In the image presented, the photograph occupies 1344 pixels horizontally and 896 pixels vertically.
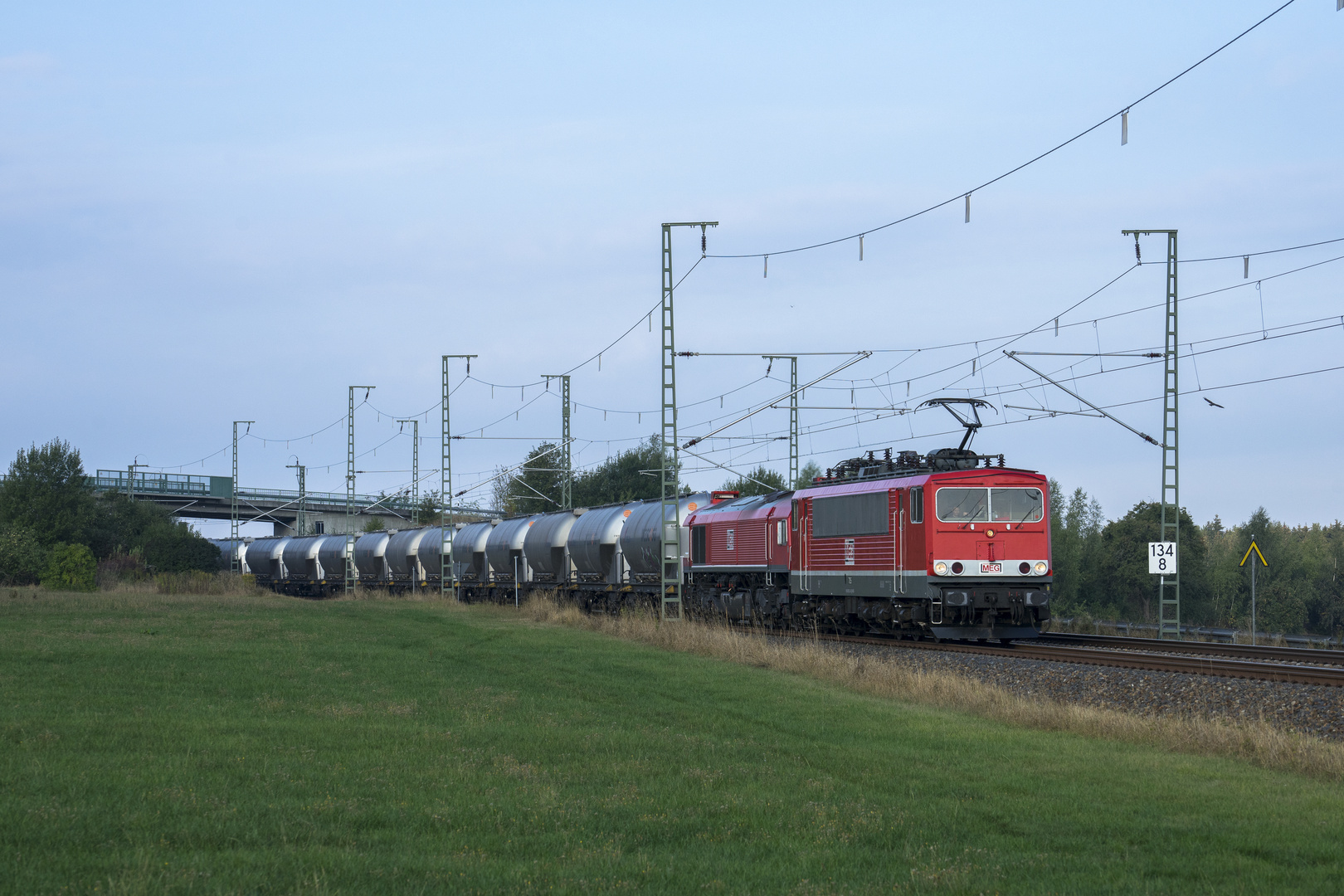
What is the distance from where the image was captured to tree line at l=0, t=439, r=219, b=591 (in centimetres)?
6225

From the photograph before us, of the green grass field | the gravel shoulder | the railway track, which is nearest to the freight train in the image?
the railway track

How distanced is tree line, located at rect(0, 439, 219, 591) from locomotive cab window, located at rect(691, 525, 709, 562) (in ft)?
113

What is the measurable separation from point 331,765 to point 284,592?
2894 inches

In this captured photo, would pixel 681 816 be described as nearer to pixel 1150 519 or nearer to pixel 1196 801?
pixel 1196 801

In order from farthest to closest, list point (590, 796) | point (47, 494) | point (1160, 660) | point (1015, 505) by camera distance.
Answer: point (47, 494) < point (1015, 505) < point (1160, 660) < point (590, 796)

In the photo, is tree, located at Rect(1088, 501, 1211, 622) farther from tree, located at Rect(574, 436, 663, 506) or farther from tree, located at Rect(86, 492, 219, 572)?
tree, located at Rect(86, 492, 219, 572)

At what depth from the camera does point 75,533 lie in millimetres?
73125

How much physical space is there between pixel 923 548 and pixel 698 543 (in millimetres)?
14606

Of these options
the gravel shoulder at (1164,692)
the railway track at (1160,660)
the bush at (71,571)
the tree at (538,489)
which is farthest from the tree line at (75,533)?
the gravel shoulder at (1164,692)

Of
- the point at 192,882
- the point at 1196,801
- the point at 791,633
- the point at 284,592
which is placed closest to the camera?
the point at 192,882

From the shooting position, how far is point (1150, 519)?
105 meters

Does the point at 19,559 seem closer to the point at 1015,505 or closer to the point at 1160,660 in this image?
the point at 1015,505

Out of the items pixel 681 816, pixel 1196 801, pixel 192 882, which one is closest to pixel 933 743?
pixel 1196 801

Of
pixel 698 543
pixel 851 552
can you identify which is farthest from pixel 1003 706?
pixel 698 543
